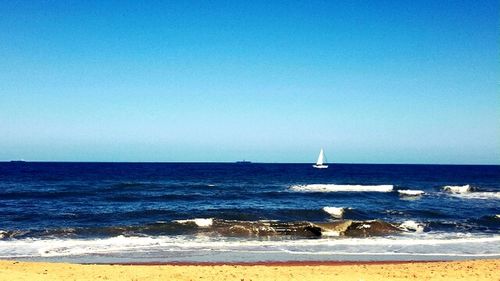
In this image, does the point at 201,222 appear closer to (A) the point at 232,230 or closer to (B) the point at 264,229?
(A) the point at 232,230

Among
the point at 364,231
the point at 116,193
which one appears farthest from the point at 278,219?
the point at 116,193

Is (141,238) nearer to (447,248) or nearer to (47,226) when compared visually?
(47,226)

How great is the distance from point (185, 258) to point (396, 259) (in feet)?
23.7

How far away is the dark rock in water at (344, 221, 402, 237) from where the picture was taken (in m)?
21.8

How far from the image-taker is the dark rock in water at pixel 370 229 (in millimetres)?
21812

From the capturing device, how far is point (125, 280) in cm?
1110

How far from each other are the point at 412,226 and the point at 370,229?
269cm

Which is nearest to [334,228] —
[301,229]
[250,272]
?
[301,229]

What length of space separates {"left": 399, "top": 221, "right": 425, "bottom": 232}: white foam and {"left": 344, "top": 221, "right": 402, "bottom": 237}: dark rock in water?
624mm

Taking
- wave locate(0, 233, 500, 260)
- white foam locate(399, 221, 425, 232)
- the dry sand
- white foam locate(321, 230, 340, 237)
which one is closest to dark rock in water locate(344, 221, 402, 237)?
white foam locate(321, 230, 340, 237)

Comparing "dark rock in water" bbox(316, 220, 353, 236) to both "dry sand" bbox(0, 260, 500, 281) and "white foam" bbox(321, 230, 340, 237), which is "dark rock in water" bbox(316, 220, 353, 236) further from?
"dry sand" bbox(0, 260, 500, 281)

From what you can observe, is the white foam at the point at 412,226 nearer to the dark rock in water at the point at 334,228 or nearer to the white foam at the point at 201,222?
the dark rock in water at the point at 334,228

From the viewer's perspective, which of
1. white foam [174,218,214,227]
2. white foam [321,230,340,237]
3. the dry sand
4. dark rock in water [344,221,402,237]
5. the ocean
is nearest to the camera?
the dry sand

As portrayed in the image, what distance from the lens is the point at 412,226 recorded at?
23.7 meters
